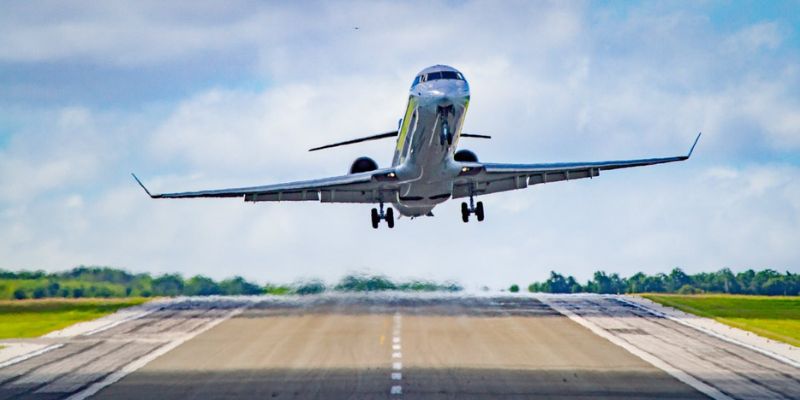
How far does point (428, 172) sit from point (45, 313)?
2506cm

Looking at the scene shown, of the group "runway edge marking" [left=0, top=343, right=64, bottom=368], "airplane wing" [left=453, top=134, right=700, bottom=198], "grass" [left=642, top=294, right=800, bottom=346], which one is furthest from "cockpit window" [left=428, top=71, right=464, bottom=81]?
"runway edge marking" [left=0, top=343, right=64, bottom=368]

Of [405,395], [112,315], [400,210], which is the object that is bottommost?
[405,395]

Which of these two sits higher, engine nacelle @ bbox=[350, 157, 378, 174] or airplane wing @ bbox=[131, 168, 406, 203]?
engine nacelle @ bbox=[350, 157, 378, 174]

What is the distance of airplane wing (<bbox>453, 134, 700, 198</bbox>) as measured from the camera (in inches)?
2052

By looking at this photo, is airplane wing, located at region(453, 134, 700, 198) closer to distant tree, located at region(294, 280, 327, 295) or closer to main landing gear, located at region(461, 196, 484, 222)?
main landing gear, located at region(461, 196, 484, 222)

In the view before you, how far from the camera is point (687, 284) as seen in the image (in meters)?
79.9

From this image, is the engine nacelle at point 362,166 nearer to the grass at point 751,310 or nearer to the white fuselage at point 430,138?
the white fuselage at point 430,138

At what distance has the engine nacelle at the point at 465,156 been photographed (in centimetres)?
5353

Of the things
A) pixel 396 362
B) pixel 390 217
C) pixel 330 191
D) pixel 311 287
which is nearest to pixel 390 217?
pixel 390 217

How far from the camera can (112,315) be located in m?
60.0

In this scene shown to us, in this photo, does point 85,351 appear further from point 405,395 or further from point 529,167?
point 529,167

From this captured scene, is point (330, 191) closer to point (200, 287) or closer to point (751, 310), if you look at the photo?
point (200, 287)

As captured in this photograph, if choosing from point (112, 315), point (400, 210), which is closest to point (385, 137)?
point (400, 210)

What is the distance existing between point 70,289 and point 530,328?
3152 cm
